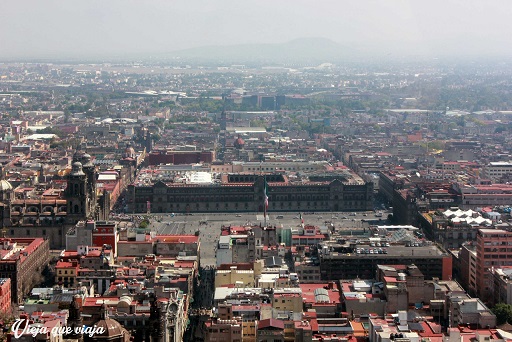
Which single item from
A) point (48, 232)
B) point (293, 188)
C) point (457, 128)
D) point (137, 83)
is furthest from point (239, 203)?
point (137, 83)

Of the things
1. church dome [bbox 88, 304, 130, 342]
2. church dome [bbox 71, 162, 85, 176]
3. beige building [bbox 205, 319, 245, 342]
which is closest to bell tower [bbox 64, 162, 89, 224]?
church dome [bbox 71, 162, 85, 176]

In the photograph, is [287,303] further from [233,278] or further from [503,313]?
[503,313]

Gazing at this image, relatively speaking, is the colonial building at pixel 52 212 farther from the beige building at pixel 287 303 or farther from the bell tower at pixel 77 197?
the beige building at pixel 287 303

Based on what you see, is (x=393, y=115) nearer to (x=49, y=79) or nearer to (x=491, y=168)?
(x=491, y=168)

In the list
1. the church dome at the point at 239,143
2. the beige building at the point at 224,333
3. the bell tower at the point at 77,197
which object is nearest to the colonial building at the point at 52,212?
the bell tower at the point at 77,197

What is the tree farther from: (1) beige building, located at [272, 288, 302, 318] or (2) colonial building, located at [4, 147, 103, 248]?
(2) colonial building, located at [4, 147, 103, 248]

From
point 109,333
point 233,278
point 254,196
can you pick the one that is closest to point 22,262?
point 233,278
